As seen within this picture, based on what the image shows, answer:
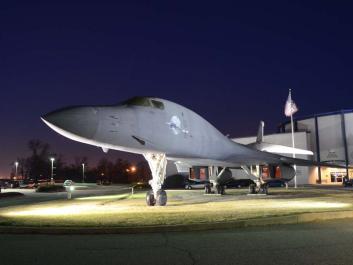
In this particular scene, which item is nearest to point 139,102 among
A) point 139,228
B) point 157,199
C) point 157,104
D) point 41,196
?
point 157,104

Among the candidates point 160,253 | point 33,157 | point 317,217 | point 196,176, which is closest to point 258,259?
point 160,253

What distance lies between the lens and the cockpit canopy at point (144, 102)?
14525 mm

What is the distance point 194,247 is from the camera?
706cm

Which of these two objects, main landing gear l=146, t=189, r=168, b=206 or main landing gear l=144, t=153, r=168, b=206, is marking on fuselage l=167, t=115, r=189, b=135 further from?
main landing gear l=146, t=189, r=168, b=206

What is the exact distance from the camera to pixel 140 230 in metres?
8.95

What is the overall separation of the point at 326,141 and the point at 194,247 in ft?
184

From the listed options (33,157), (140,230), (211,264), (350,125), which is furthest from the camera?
(33,157)

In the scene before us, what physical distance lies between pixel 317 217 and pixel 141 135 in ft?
21.0

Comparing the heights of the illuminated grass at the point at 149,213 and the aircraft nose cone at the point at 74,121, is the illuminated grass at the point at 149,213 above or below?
below

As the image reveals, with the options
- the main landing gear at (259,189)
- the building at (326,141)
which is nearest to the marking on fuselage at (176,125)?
the main landing gear at (259,189)

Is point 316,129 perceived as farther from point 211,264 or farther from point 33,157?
point 33,157

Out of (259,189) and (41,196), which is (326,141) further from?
(41,196)

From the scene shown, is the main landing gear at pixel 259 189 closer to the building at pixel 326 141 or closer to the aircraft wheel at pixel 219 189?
the aircraft wheel at pixel 219 189

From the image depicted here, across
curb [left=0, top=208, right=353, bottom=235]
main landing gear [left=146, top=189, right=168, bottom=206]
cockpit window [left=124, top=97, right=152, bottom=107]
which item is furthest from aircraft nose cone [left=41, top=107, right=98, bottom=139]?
main landing gear [left=146, top=189, right=168, bottom=206]
